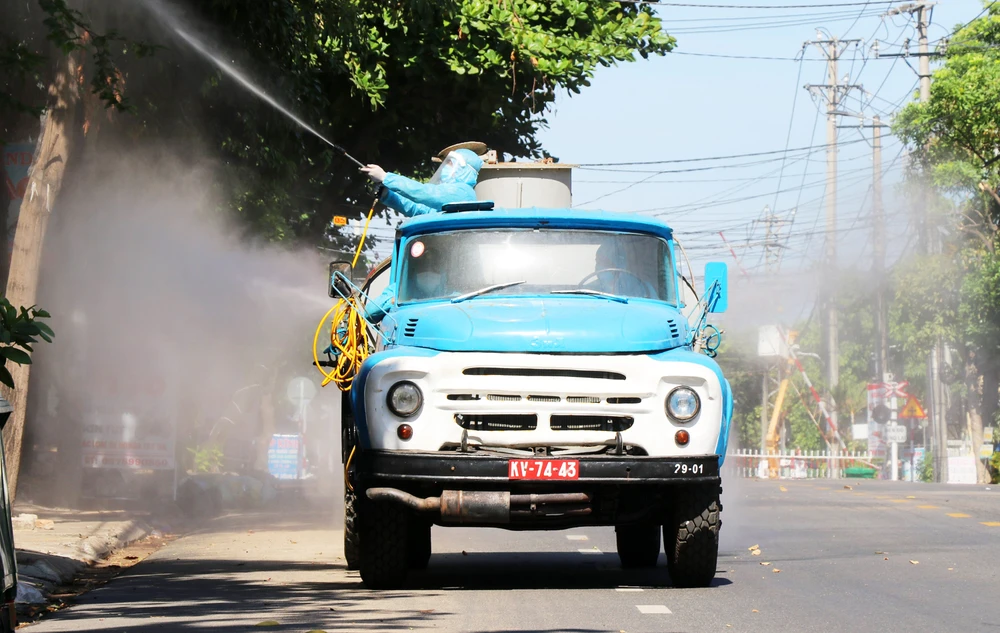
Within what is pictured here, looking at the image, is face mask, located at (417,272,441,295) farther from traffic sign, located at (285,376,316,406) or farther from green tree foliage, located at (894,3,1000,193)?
green tree foliage, located at (894,3,1000,193)

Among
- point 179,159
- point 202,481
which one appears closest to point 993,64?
point 202,481

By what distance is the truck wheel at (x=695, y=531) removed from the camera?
10.1 m

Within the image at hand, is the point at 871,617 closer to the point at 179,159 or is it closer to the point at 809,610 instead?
the point at 809,610

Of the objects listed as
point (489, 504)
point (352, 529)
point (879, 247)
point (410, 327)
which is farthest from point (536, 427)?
point (879, 247)

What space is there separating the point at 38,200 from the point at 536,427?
25.8ft

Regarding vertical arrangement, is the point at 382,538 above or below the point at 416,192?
below

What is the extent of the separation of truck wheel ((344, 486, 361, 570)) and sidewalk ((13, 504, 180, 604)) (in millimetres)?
2021

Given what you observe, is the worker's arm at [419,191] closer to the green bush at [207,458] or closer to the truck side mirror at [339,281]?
the truck side mirror at [339,281]

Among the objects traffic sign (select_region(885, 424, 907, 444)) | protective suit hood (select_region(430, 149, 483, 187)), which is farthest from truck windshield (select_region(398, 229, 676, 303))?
traffic sign (select_region(885, 424, 907, 444))

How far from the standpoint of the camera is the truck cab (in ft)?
31.5

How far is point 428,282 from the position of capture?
11.1m

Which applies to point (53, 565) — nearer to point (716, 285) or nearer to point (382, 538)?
point (382, 538)

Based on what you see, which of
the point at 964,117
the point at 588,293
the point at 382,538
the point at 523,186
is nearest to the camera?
the point at 382,538

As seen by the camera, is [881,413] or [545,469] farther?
[881,413]
